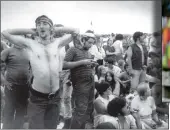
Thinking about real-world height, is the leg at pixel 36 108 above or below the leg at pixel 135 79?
below

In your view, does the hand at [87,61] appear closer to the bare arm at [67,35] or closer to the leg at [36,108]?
the bare arm at [67,35]

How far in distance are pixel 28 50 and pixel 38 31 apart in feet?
0.97

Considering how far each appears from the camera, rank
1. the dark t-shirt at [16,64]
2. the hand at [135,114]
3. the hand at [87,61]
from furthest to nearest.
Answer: the hand at [135,114], the hand at [87,61], the dark t-shirt at [16,64]

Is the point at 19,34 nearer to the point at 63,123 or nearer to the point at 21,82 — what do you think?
the point at 21,82

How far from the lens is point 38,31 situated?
396 centimetres

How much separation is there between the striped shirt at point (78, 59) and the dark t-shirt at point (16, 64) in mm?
567

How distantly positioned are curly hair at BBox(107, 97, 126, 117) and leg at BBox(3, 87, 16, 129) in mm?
1346

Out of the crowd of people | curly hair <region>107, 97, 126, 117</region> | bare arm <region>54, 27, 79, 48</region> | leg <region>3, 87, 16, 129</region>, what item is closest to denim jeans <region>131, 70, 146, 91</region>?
the crowd of people

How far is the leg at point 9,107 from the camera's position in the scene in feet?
13.0

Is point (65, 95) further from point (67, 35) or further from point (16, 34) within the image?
point (16, 34)

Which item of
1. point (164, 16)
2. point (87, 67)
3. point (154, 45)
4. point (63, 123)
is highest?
point (164, 16)

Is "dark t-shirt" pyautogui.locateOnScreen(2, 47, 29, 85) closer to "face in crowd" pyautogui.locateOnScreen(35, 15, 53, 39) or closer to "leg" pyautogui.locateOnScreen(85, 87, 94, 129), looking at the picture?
"face in crowd" pyautogui.locateOnScreen(35, 15, 53, 39)

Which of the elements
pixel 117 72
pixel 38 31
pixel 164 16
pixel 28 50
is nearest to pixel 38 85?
pixel 28 50

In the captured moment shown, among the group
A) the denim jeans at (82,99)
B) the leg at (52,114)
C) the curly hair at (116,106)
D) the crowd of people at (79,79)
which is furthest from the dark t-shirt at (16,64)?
the curly hair at (116,106)
